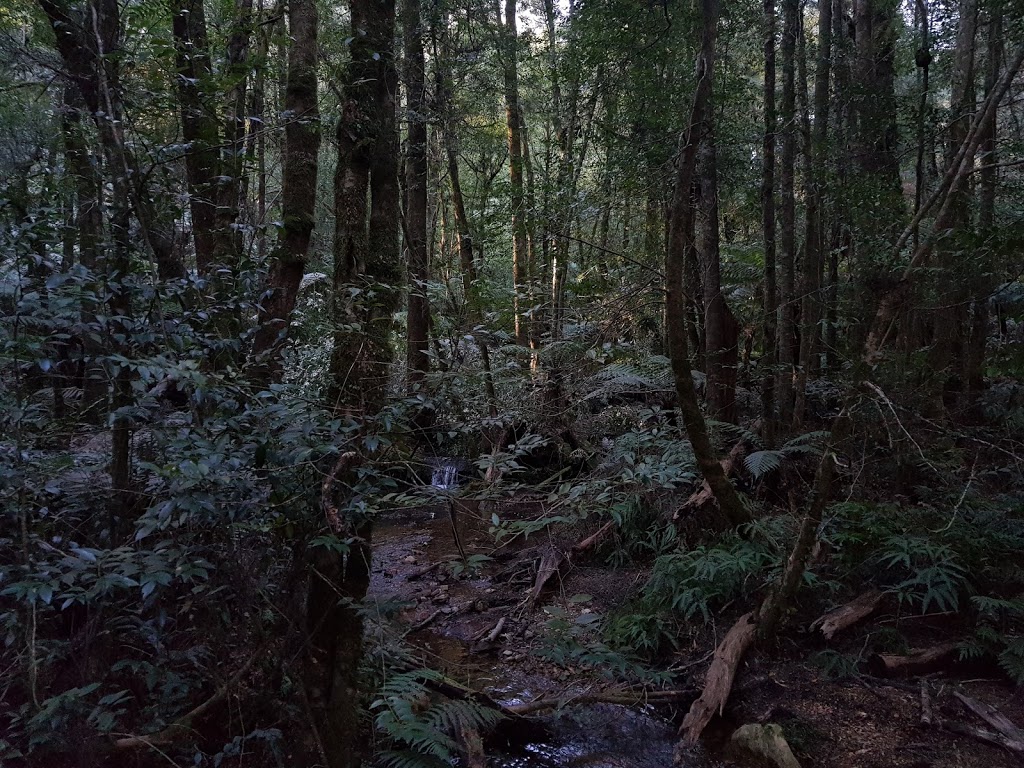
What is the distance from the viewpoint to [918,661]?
452 cm

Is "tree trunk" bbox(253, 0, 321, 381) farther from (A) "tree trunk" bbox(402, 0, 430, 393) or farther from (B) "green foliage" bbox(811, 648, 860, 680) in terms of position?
(B) "green foliage" bbox(811, 648, 860, 680)

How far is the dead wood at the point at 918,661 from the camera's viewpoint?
450cm

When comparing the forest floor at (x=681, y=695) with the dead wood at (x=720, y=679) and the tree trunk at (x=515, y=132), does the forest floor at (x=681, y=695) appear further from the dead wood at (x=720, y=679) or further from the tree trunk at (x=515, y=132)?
the tree trunk at (x=515, y=132)

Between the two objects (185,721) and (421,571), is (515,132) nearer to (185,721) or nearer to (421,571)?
(421,571)

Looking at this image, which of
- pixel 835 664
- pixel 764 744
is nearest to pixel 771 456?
pixel 835 664

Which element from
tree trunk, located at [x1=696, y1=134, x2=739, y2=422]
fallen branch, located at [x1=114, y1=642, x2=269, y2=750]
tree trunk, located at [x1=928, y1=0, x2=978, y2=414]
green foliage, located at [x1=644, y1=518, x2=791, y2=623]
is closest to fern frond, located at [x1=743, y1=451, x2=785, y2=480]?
green foliage, located at [x1=644, y1=518, x2=791, y2=623]

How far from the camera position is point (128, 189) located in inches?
136

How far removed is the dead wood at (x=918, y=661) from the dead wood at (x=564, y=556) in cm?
294

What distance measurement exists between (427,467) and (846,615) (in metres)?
3.61

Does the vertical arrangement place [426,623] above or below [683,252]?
below

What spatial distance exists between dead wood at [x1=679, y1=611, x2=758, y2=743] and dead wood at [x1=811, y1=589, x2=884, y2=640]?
1.67 feet

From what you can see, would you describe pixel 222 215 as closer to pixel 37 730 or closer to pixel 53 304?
pixel 53 304

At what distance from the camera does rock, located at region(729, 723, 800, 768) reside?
3.98 meters

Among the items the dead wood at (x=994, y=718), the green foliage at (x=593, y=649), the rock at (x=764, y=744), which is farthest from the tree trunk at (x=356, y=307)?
the dead wood at (x=994, y=718)
